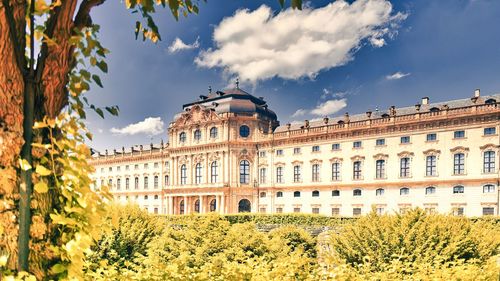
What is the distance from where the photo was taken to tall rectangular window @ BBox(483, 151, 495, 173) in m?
29.8

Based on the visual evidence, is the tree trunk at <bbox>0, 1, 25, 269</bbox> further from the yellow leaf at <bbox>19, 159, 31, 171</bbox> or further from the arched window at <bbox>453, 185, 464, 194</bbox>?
the arched window at <bbox>453, 185, 464, 194</bbox>

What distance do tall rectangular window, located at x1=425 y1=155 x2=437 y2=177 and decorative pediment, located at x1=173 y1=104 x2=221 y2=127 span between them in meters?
25.3

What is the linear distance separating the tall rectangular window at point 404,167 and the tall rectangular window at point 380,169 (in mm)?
1732

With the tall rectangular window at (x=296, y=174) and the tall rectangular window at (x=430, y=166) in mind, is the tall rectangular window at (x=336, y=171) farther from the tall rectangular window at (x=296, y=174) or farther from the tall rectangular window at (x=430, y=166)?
the tall rectangular window at (x=430, y=166)

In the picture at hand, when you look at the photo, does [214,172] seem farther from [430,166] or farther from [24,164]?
[24,164]

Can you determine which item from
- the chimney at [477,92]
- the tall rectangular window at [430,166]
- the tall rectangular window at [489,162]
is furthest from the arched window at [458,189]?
the chimney at [477,92]

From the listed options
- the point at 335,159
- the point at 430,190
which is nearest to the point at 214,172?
the point at 335,159

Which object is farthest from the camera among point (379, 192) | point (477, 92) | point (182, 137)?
point (182, 137)

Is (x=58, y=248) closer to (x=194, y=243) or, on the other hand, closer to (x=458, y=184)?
(x=194, y=243)

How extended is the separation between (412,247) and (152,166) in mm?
49526

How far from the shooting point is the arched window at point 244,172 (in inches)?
1671

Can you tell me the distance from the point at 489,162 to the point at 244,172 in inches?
1048

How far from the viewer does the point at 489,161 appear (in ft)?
98.3

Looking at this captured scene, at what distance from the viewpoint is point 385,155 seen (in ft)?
115
